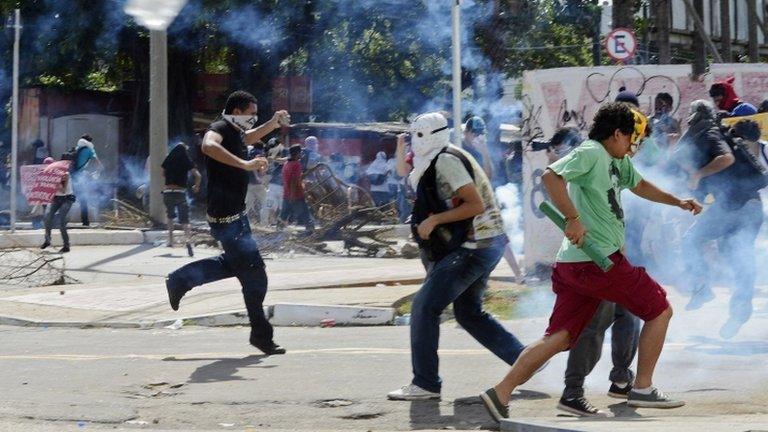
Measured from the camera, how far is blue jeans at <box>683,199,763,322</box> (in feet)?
29.7

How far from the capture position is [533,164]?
1347cm

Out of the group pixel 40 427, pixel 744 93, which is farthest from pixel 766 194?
pixel 40 427

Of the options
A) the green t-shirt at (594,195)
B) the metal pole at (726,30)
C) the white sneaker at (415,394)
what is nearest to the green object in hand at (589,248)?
the green t-shirt at (594,195)

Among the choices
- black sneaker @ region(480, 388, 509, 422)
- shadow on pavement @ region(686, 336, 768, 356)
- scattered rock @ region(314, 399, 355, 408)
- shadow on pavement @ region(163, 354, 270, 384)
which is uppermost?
black sneaker @ region(480, 388, 509, 422)

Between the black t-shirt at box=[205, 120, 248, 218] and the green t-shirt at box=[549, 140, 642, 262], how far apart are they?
2916 millimetres

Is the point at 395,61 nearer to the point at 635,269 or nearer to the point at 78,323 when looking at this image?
the point at 78,323

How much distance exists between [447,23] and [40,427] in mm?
11399

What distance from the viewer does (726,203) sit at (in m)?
9.22

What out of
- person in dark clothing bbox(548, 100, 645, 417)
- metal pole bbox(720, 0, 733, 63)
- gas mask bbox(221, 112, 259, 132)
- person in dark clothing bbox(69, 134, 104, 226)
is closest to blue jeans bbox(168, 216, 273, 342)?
gas mask bbox(221, 112, 259, 132)

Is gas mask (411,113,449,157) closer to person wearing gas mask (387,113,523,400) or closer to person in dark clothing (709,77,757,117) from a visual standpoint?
person wearing gas mask (387,113,523,400)

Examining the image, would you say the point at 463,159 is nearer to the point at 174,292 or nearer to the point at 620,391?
the point at 620,391

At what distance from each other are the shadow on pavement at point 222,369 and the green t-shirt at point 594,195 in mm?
2497

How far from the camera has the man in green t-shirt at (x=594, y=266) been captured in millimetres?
6234

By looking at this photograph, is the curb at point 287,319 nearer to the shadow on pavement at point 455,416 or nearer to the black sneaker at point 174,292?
the black sneaker at point 174,292
